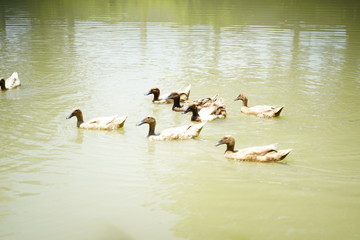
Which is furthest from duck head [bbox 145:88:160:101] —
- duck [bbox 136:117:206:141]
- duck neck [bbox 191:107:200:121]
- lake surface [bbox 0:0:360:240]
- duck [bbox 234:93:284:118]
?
duck [bbox 136:117:206:141]

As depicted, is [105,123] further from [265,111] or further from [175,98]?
[265,111]

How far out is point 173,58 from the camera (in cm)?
1853

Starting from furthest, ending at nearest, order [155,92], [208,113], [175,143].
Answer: [155,92] → [208,113] → [175,143]

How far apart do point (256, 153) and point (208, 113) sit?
2.85 metres

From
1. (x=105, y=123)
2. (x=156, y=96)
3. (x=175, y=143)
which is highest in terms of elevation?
(x=156, y=96)

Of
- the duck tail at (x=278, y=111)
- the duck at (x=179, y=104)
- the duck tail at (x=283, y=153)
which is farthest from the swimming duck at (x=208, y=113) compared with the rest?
the duck tail at (x=283, y=153)

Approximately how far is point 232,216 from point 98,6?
34.7 m

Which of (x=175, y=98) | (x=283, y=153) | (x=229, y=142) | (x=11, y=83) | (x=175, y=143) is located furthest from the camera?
(x=11, y=83)

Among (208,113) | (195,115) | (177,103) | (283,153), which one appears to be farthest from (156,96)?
(283,153)

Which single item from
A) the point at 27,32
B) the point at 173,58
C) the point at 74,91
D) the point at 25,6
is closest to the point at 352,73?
the point at 173,58

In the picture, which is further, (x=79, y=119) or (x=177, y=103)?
(x=177, y=103)

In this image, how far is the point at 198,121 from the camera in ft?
→ 37.0

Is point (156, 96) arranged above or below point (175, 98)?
below

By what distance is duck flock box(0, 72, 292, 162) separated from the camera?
8.48m
